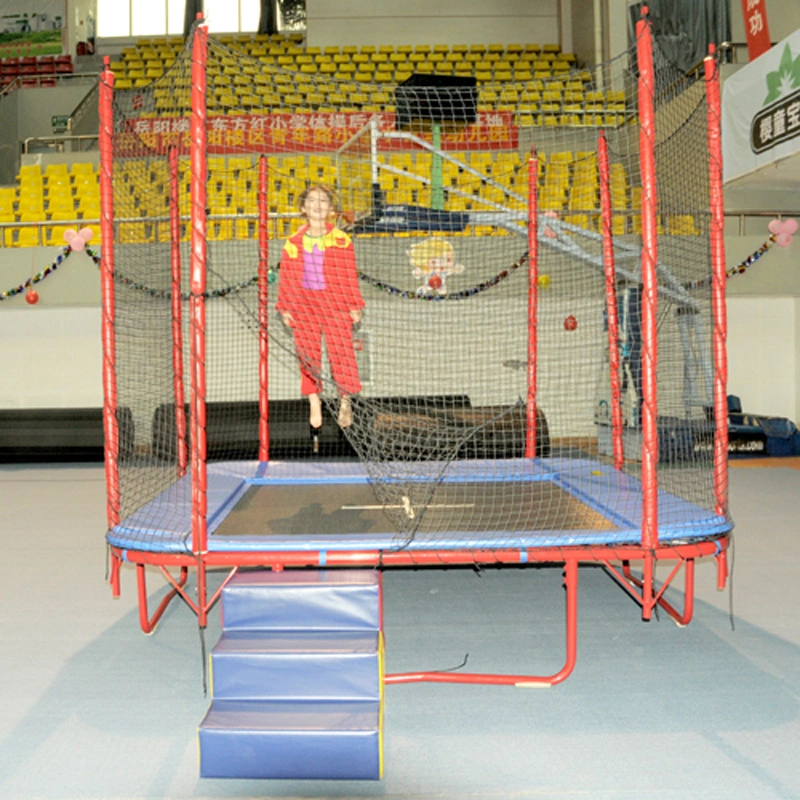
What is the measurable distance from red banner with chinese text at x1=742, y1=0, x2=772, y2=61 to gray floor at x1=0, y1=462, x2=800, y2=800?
5143 millimetres

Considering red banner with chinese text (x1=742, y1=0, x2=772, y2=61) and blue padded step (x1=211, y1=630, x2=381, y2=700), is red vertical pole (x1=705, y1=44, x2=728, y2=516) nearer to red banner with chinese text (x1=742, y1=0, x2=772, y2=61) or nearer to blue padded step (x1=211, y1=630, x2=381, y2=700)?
blue padded step (x1=211, y1=630, x2=381, y2=700)

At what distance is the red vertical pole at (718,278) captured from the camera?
2.81 metres

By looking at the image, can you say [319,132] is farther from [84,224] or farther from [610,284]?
[610,284]

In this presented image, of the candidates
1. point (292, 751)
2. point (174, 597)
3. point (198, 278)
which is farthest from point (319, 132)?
point (292, 751)

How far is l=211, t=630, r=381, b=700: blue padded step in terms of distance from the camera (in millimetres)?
2141

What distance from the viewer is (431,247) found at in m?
7.91

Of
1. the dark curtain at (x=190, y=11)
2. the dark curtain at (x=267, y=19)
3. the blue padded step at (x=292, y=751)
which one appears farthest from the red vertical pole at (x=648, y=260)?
the dark curtain at (x=267, y=19)

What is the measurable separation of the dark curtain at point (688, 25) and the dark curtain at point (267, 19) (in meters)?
6.12

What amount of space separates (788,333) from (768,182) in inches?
76.8

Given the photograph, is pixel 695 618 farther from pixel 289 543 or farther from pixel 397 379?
pixel 397 379

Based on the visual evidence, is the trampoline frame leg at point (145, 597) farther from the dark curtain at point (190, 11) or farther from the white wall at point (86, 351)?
the dark curtain at point (190, 11)

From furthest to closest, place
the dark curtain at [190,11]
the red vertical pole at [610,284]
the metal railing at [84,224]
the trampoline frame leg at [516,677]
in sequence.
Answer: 1. the dark curtain at [190,11]
2. the metal railing at [84,224]
3. the red vertical pole at [610,284]
4. the trampoline frame leg at [516,677]

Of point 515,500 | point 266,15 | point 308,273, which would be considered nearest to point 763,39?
point 308,273

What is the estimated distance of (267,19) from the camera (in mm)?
14023
